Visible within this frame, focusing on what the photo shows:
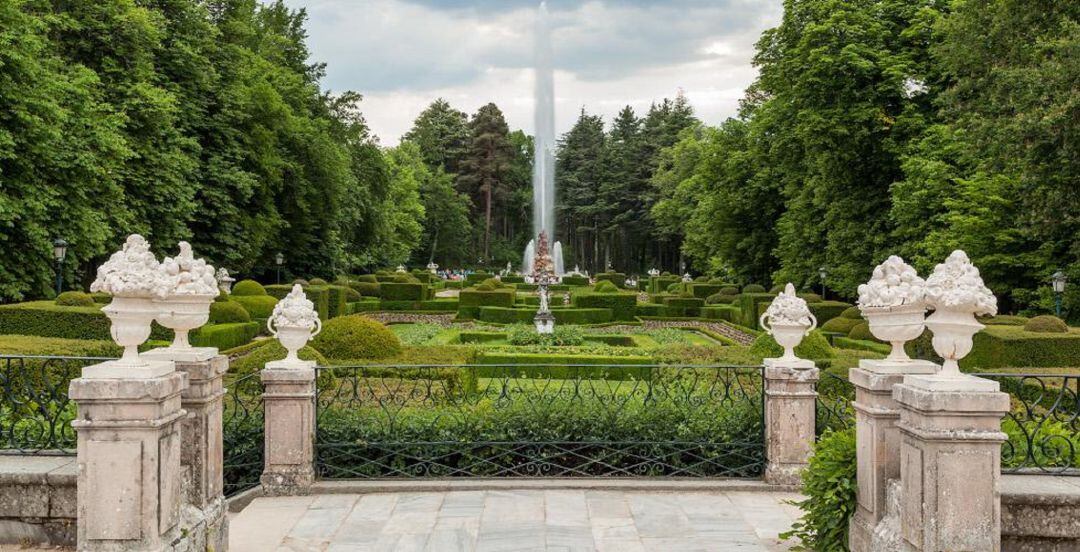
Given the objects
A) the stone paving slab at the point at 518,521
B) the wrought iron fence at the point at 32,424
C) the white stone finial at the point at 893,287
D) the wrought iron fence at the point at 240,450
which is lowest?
the stone paving slab at the point at 518,521

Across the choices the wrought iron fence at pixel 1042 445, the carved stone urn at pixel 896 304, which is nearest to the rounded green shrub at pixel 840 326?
the wrought iron fence at pixel 1042 445

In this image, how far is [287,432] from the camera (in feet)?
24.7

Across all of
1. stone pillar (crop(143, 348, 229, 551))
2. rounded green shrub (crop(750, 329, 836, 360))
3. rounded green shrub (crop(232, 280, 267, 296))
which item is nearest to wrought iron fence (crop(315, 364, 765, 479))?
stone pillar (crop(143, 348, 229, 551))

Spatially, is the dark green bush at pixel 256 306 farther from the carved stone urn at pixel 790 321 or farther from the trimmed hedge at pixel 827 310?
the carved stone urn at pixel 790 321

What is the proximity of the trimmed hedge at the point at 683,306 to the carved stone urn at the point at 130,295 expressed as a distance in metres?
32.1

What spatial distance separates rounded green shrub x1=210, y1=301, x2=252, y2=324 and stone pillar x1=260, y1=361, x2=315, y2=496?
667 inches

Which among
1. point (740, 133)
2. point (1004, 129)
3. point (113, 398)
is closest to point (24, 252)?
point (113, 398)

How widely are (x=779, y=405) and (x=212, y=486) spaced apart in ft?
17.6

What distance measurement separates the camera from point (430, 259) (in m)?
74.2

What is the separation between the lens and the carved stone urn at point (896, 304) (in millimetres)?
5125

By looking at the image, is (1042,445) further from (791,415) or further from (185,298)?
(185,298)

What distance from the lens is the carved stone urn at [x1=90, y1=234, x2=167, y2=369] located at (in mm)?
4762

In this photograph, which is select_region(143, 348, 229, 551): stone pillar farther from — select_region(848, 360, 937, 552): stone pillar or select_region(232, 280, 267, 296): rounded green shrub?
select_region(232, 280, 267, 296): rounded green shrub

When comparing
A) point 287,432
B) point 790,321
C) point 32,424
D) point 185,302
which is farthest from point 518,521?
point 32,424
